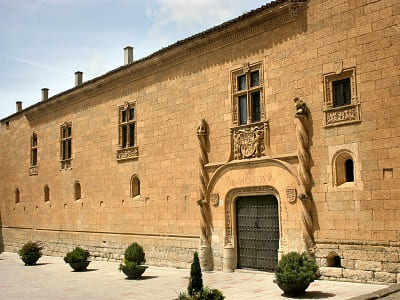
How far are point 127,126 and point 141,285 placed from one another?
7.74 m

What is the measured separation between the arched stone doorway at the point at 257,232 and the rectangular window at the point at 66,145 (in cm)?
1119

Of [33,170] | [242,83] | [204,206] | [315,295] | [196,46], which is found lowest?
[315,295]

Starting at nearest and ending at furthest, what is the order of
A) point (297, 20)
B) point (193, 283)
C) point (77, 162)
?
point (193, 283) < point (297, 20) < point (77, 162)

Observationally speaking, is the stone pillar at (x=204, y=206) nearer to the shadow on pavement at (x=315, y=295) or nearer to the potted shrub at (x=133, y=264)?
the potted shrub at (x=133, y=264)

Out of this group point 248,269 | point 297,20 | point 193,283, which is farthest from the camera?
point 248,269

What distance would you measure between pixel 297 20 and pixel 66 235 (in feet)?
48.7

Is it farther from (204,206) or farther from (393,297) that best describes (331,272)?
(204,206)

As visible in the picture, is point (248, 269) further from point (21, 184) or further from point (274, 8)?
point (21, 184)

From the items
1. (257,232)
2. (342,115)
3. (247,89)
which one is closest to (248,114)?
(247,89)

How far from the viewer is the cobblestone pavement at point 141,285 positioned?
10.6 meters

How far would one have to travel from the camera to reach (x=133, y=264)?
14.0 metres

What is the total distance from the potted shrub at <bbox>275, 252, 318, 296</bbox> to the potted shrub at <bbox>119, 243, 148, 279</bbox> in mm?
5178

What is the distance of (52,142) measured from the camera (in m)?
24.2

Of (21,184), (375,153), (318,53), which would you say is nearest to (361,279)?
(375,153)
